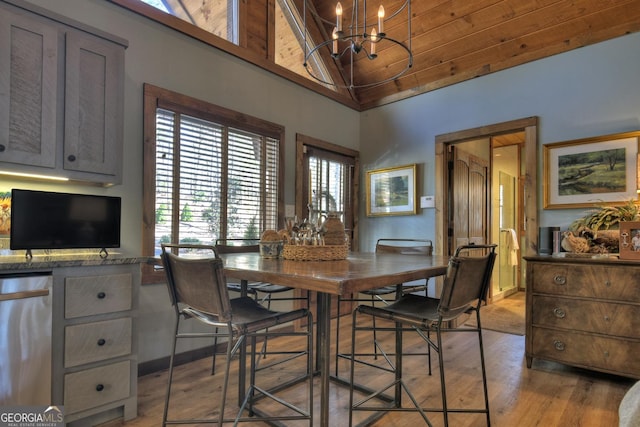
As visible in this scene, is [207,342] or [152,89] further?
[207,342]

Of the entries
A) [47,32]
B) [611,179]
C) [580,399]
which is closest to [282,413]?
[580,399]

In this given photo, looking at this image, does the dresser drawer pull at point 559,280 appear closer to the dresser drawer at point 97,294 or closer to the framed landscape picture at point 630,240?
the framed landscape picture at point 630,240

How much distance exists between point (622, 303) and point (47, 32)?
3810 mm

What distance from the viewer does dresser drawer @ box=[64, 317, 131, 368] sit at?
5.55ft

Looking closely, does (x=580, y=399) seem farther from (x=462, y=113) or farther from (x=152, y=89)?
(x=152, y=89)

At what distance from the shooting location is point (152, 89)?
2.58 m

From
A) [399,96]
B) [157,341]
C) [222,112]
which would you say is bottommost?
[157,341]

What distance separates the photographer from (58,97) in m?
1.93

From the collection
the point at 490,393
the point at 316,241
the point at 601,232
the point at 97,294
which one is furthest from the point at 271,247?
the point at 601,232

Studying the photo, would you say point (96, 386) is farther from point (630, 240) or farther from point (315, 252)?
point (630, 240)

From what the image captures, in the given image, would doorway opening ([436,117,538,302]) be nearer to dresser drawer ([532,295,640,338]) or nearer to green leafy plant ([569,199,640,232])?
green leafy plant ([569,199,640,232])

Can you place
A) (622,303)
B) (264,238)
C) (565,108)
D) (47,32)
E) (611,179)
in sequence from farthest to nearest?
(565,108) → (611,179) → (622,303) → (264,238) → (47,32)

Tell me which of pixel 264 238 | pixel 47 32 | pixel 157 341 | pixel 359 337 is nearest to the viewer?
pixel 47 32

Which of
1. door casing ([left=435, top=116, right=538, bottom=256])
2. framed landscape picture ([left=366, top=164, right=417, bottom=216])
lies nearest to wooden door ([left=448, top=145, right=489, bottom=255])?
door casing ([left=435, top=116, right=538, bottom=256])
